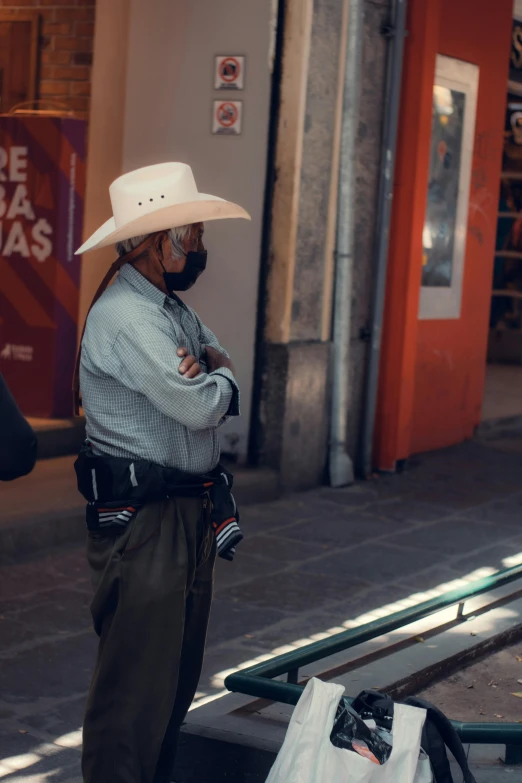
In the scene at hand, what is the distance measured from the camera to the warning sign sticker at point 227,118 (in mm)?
7977

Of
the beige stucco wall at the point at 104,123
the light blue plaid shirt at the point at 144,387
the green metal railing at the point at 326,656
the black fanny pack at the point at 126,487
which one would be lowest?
the green metal railing at the point at 326,656

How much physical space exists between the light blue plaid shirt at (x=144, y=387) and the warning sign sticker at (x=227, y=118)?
467 centimetres

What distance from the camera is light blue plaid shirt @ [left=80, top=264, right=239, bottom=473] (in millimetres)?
3314

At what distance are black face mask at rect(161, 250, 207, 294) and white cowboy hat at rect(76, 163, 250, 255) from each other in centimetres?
10

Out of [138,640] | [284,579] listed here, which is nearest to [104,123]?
[284,579]

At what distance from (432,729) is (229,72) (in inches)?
224

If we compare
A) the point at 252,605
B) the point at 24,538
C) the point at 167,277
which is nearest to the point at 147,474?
the point at 167,277

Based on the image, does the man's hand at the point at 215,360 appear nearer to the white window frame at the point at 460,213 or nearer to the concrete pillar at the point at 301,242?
the concrete pillar at the point at 301,242

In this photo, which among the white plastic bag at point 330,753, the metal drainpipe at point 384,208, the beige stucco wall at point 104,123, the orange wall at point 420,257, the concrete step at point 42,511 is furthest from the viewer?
the orange wall at point 420,257

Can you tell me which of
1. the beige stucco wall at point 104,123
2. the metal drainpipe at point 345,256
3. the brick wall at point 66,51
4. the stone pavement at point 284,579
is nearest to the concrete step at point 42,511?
the stone pavement at point 284,579

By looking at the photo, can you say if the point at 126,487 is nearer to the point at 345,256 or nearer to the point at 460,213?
the point at 345,256

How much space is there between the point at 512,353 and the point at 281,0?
8458 millimetres

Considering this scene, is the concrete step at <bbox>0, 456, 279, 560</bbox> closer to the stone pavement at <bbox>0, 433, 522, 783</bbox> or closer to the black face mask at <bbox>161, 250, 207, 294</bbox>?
the stone pavement at <bbox>0, 433, 522, 783</bbox>

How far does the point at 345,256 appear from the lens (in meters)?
8.54
